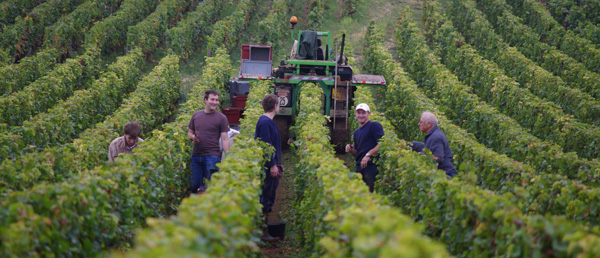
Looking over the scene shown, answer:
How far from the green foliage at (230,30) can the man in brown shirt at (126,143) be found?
12226mm

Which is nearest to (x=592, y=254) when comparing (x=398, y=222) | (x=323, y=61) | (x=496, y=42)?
(x=398, y=222)

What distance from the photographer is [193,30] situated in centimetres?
2264

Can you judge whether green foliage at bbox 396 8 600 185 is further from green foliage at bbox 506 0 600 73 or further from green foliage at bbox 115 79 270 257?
green foliage at bbox 506 0 600 73

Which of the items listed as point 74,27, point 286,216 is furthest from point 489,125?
point 74,27

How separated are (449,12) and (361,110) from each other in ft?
69.0

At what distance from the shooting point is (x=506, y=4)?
26.2 meters

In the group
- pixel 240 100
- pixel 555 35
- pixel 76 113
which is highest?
pixel 555 35

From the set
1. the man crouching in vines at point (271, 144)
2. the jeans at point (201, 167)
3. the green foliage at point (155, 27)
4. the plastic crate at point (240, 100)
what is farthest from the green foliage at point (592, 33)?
the jeans at point (201, 167)

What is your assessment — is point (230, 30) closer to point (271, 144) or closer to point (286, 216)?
point (286, 216)

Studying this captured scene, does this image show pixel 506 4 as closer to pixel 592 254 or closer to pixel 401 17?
pixel 401 17

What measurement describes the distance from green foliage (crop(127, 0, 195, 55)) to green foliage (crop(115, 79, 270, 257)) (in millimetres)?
14694

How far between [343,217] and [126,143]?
4061 mm

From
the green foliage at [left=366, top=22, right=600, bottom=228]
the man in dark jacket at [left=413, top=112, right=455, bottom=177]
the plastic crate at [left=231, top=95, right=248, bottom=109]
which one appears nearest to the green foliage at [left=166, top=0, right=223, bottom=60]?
the plastic crate at [left=231, top=95, right=248, bottom=109]

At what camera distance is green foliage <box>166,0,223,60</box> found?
2098 centimetres
